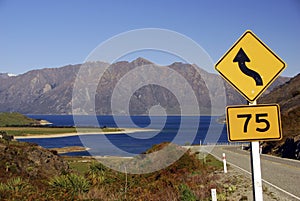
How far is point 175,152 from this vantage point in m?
22.0

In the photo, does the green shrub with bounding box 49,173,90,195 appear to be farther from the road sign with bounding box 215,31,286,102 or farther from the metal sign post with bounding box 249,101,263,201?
the road sign with bounding box 215,31,286,102

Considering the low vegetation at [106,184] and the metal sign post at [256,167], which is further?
the low vegetation at [106,184]

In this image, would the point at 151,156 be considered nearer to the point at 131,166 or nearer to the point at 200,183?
the point at 131,166

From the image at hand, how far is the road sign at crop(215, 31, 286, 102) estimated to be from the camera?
4977mm

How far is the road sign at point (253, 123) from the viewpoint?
4.73m

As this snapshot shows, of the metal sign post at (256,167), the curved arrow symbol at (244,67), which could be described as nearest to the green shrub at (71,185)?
the metal sign post at (256,167)

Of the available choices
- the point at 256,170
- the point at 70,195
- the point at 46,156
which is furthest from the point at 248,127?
the point at 46,156

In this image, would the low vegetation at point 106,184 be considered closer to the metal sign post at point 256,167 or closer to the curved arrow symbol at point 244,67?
the metal sign post at point 256,167

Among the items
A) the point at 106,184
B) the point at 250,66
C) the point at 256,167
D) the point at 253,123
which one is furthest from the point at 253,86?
the point at 106,184

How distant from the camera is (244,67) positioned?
16.6ft

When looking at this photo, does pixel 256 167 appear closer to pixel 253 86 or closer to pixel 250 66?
pixel 253 86

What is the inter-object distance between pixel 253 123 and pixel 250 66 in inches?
30.6

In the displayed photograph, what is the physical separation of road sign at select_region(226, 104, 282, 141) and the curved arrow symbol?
15.1 inches

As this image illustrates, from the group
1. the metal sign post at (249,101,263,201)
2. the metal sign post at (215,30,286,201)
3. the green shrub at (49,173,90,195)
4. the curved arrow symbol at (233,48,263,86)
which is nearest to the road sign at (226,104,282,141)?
the metal sign post at (215,30,286,201)
